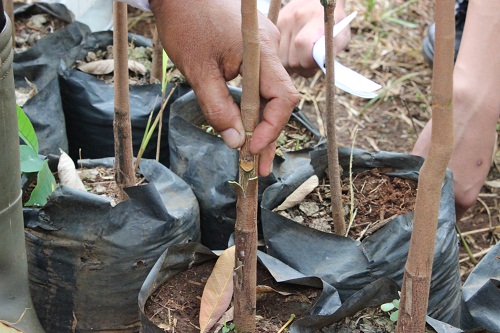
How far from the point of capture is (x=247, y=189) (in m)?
0.95

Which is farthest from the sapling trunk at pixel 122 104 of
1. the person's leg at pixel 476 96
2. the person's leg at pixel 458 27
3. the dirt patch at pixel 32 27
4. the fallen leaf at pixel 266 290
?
the person's leg at pixel 458 27

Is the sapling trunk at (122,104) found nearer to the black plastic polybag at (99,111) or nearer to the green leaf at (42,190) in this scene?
the green leaf at (42,190)

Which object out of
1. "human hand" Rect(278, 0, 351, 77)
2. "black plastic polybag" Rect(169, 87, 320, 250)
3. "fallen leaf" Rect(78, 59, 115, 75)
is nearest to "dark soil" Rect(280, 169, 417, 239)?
"black plastic polybag" Rect(169, 87, 320, 250)

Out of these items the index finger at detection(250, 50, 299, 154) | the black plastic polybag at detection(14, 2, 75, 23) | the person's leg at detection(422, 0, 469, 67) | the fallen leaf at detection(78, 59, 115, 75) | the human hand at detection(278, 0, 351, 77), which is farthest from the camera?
the person's leg at detection(422, 0, 469, 67)

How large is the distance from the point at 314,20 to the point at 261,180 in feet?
1.35

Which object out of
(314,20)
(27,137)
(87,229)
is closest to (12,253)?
(87,229)

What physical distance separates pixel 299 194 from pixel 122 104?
44 cm

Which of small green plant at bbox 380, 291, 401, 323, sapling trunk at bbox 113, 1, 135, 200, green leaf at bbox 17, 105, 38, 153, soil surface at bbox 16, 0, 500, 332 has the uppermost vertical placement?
sapling trunk at bbox 113, 1, 135, 200

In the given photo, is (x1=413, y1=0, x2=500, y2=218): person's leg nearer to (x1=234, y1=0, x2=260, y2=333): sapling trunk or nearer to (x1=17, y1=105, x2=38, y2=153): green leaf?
(x1=234, y1=0, x2=260, y2=333): sapling trunk

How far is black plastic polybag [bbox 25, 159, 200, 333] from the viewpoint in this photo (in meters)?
1.41

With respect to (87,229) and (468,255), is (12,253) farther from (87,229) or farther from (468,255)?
(468,255)

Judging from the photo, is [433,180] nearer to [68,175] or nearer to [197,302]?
[197,302]

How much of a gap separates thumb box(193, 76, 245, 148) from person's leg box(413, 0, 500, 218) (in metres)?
0.95

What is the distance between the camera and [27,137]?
1480 mm
